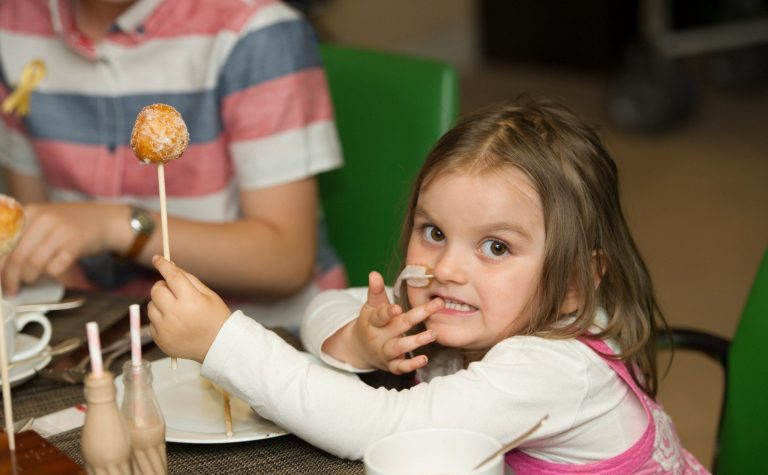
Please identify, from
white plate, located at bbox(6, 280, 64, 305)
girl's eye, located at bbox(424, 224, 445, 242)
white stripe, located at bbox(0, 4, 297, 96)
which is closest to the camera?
girl's eye, located at bbox(424, 224, 445, 242)

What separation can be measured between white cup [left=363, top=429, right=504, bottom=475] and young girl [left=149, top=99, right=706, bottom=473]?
0.13 metres

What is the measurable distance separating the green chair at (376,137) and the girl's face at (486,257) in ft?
1.75

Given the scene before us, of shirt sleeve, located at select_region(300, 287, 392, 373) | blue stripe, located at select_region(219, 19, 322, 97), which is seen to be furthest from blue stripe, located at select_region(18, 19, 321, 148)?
shirt sleeve, located at select_region(300, 287, 392, 373)

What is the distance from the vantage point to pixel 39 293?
4.63 feet

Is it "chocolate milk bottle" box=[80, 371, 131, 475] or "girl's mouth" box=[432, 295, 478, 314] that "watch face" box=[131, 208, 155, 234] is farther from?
"chocolate milk bottle" box=[80, 371, 131, 475]

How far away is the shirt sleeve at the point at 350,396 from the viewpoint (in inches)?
38.5

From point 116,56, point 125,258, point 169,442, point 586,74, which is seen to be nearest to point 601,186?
point 169,442

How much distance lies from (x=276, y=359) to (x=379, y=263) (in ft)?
2.64

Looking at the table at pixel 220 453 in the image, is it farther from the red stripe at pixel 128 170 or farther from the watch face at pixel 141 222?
the red stripe at pixel 128 170

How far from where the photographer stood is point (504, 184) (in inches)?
43.3

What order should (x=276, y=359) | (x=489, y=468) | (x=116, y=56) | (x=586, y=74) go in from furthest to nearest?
1. (x=586, y=74)
2. (x=116, y=56)
3. (x=276, y=359)
4. (x=489, y=468)

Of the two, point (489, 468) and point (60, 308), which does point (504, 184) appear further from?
point (60, 308)

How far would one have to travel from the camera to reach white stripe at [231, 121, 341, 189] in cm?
163

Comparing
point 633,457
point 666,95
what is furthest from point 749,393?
point 666,95
